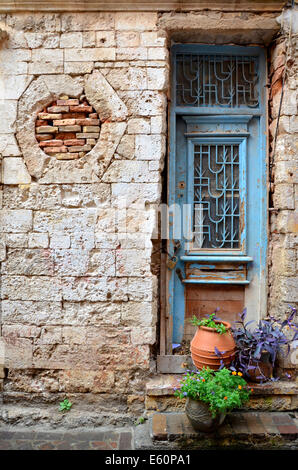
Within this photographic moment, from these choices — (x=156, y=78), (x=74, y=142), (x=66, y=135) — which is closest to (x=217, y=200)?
(x=156, y=78)

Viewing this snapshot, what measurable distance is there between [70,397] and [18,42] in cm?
351

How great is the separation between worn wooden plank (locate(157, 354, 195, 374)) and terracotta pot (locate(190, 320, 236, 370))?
34cm

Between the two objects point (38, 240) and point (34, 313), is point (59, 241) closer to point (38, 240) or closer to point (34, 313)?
point (38, 240)

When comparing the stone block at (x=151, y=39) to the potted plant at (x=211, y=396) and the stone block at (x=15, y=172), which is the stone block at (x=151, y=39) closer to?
the stone block at (x=15, y=172)

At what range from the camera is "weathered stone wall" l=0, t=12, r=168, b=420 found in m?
3.28

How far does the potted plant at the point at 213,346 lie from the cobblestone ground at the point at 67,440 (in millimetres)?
939

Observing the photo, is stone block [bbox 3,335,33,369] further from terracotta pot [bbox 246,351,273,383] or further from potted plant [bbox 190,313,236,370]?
terracotta pot [bbox 246,351,273,383]

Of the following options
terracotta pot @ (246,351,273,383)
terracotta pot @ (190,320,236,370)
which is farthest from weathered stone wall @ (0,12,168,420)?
terracotta pot @ (246,351,273,383)

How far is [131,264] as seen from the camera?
3.28m

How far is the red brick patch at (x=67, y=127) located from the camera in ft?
10.9

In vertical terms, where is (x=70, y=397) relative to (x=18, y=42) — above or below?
below
